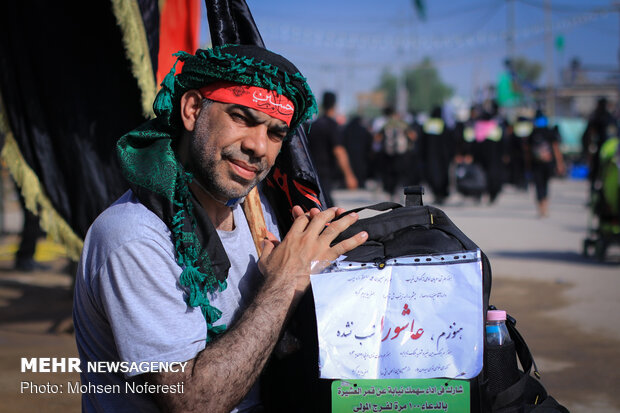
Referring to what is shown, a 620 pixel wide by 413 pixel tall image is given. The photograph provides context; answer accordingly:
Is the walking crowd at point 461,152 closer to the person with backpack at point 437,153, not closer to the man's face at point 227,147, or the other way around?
the person with backpack at point 437,153

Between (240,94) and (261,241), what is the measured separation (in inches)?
21.8

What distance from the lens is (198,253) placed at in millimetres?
1925

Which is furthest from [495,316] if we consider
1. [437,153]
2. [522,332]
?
[437,153]

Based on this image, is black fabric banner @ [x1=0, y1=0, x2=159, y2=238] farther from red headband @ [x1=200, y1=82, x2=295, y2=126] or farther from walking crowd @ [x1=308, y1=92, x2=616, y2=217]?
walking crowd @ [x1=308, y1=92, x2=616, y2=217]

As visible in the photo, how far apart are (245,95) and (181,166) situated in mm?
278

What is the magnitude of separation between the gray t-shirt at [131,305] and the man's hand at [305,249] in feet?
0.63

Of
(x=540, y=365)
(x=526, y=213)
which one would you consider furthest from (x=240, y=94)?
(x=526, y=213)

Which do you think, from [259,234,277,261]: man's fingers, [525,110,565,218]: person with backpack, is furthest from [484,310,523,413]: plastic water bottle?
[525,110,565,218]: person with backpack

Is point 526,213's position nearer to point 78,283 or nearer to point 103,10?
point 103,10

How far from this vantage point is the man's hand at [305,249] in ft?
6.51

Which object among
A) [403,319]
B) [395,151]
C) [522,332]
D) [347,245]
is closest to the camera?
[403,319]

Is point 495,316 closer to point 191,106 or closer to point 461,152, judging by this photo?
point 191,106

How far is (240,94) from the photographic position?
2.03m

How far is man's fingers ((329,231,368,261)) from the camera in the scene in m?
2.00
